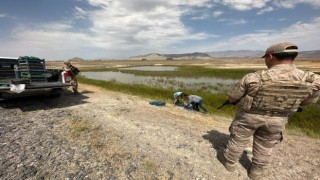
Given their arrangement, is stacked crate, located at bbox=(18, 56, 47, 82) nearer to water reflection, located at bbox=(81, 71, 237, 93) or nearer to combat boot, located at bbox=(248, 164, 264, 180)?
combat boot, located at bbox=(248, 164, 264, 180)

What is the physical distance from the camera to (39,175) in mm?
3605

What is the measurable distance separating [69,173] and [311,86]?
14.7 ft

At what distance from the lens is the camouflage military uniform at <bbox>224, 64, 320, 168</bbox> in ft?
10.3

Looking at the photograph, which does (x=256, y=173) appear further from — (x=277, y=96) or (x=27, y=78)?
(x=27, y=78)

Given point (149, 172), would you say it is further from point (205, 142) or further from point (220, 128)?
point (220, 128)

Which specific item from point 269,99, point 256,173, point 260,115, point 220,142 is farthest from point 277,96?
point 220,142

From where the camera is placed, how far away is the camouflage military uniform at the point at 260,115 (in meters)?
3.15

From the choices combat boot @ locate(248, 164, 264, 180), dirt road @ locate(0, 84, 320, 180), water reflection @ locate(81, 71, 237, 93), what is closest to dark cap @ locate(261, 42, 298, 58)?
combat boot @ locate(248, 164, 264, 180)

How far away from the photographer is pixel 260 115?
11.3 feet

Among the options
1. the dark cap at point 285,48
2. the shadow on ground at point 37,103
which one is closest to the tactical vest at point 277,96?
the dark cap at point 285,48

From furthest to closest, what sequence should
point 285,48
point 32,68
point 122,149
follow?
point 32,68, point 122,149, point 285,48

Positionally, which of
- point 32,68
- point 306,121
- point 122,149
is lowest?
point 306,121

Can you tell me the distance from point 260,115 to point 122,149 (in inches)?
121

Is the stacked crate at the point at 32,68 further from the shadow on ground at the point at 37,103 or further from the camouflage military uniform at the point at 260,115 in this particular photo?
the camouflage military uniform at the point at 260,115
